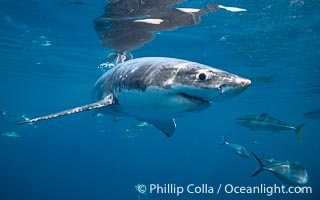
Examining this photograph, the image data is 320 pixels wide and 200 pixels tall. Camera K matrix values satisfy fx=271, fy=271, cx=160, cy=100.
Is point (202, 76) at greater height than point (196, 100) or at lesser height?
greater

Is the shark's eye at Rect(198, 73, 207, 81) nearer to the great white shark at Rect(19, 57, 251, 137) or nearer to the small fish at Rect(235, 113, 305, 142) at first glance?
the great white shark at Rect(19, 57, 251, 137)

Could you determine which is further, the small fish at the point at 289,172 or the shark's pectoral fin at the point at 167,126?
the small fish at the point at 289,172

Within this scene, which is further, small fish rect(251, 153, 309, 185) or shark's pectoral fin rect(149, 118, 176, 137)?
small fish rect(251, 153, 309, 185)

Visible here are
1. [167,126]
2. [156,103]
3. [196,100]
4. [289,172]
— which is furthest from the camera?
[289,172]

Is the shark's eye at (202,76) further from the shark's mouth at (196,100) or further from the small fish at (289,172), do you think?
the small fish at (289,172)

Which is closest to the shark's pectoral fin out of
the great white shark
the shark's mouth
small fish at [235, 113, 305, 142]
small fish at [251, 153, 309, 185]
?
the great white shark

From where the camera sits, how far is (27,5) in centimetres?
1197

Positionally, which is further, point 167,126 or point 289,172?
point 289,172

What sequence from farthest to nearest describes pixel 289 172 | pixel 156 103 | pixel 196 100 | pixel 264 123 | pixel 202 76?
pixel 264 123
pixel 289 172
pixel 156 103
pixel 196 100
pixel 202 76

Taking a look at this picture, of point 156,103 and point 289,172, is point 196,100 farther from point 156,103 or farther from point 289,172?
point 289,172

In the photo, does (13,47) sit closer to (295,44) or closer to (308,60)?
(295,44)

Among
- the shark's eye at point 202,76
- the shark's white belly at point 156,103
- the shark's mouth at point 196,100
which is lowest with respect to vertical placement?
the shark's white belly at point 156,103

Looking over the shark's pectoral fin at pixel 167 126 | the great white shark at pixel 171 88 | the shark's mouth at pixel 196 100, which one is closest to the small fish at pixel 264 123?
the shark's pectoral fin at pixel 167 126

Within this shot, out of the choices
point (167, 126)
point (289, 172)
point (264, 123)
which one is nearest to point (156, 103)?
point (167, 126)
